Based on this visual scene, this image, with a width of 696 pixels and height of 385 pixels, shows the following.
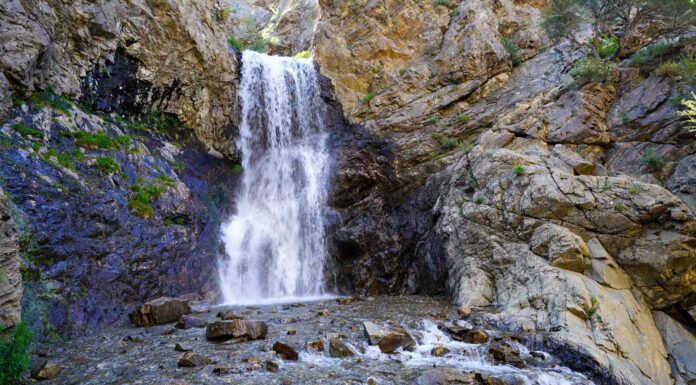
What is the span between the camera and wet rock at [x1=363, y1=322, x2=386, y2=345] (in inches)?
345

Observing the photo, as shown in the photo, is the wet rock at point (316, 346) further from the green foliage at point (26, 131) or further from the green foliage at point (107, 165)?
the green foliage at point (26, 131)

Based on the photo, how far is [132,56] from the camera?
58.9 ft

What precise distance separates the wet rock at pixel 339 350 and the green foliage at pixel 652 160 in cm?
1334

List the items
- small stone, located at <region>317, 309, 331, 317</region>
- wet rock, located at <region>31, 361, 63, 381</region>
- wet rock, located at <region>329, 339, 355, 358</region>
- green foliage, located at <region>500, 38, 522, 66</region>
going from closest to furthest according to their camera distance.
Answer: wet rock, located at <region>31, 361, 63, 381</region> < wet rock, located at <region>329, 339, 355, 358</region> < small stone, located at <region>317, 309, 331, 317</region> < green foliage, located at <region>500, 38, 522, 66</region>

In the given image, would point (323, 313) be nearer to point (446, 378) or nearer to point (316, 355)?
point (316, 355)

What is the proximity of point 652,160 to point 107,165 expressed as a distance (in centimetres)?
1999

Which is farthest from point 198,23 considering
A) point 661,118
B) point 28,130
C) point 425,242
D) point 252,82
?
point 661,118

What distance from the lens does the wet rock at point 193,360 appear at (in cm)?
714

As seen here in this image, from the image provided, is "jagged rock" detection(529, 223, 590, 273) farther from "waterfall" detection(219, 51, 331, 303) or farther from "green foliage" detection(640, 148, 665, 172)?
"waterfall" detection(219, 51, 331, 303)

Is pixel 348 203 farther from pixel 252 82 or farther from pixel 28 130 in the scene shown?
pixel 28 130

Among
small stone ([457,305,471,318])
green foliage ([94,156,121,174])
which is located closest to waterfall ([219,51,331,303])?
green foliage ([94,156,121,174])

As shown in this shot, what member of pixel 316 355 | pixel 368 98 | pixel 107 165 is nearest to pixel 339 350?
pixel 316 355

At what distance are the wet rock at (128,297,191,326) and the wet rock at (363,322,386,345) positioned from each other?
604cm

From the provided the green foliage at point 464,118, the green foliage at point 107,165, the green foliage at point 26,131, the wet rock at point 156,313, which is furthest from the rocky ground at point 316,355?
the green foliage at point 464,118
